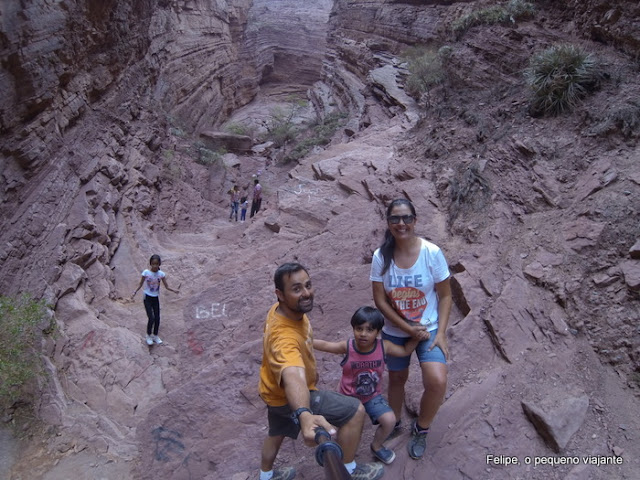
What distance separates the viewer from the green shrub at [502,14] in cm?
918

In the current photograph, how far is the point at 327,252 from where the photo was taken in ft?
22.2

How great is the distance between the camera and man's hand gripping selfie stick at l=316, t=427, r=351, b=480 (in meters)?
1.92

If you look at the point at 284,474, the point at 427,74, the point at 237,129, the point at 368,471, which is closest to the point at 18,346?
the point at 284,474

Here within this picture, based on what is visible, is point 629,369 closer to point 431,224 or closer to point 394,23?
point 431,224

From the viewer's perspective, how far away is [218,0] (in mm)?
→ 28219

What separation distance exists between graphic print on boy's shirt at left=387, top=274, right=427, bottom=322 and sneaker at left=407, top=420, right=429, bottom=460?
0.83 m

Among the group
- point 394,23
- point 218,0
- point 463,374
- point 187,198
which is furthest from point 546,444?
point 218,0

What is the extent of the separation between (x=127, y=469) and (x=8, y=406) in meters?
1.48

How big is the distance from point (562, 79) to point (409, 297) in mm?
5171

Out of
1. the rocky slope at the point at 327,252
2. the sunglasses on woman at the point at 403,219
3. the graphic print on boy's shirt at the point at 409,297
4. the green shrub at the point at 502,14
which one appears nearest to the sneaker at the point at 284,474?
the rocky slope at the point at 327,252

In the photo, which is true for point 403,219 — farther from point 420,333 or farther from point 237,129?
point 237,129

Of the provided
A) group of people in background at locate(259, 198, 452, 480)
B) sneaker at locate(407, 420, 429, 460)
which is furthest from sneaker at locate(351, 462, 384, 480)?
sneaker at locate(407, 420, 429, 460)

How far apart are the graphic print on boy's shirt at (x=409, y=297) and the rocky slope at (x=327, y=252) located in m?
0.99

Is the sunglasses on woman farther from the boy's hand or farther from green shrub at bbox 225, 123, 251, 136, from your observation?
green shrub at bbox 225, 123, 251, 136
